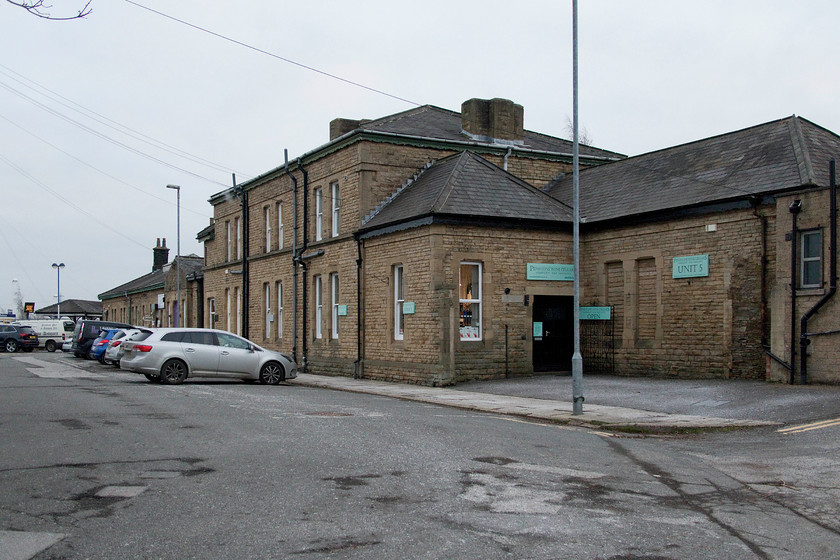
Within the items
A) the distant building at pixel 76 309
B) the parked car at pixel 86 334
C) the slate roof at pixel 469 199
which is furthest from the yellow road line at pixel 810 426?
the distant building at pixel 76 309

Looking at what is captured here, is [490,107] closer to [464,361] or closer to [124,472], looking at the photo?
[464,361]

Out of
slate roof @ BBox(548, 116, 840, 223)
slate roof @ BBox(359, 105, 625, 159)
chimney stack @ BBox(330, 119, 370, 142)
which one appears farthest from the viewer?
chimney stack @ BBox(330, 119, 370, 142)

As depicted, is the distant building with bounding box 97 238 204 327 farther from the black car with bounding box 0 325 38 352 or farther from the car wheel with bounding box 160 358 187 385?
the car wheel with bounding box 160 358 187 385

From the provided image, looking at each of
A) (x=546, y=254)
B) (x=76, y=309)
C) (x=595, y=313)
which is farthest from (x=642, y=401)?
(x=76, y=309)

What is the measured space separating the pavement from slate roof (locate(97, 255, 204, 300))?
1387 inches

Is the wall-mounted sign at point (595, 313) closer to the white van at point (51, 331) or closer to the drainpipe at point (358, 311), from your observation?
the drainpipe at point (358, 311)

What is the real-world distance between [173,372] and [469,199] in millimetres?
9674

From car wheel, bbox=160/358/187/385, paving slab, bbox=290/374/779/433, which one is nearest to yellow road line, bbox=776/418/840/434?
paving slab, bbox=290/374/779/433

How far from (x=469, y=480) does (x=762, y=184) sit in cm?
1469

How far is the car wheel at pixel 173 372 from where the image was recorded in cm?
2206

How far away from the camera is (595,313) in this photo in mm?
24062

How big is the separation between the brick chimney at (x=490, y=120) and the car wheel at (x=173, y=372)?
13.6 m

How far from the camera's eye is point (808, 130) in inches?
854

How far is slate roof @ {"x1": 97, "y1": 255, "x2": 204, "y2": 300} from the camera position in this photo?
5569 cm
